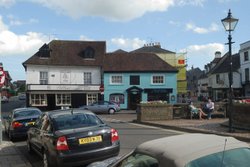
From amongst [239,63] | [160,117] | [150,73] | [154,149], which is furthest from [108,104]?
[154,149]

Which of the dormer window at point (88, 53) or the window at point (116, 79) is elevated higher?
the dormer window at point (88, 53)

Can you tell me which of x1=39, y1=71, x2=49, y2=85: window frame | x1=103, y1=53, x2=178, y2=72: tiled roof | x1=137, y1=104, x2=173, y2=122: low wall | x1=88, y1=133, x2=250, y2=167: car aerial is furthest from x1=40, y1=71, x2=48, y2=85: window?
x1=88, y1=133, x2=250, y2=167: car aerial

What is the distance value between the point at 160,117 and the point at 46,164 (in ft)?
54.3

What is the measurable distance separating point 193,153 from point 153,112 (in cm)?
2155

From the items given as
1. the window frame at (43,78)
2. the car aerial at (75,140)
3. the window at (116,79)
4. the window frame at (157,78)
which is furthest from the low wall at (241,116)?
the window frame at (43,78)

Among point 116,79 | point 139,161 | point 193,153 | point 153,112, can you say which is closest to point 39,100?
point 116,79

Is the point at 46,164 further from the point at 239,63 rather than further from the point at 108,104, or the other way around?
the point at 239,63

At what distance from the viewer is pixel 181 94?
71.8 metres

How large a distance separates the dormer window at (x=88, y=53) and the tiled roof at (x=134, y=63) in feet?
6.54

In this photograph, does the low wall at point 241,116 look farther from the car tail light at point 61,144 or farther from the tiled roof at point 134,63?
the tiled roof at point 134,63

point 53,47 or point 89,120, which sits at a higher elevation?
point 53,47

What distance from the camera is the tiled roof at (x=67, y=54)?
177 ft

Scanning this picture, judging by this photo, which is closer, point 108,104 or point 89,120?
point 89,120

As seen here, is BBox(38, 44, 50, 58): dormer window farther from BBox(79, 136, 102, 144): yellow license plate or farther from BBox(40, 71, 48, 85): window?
BBox(79, 136, 102, 144): yellow license plate
